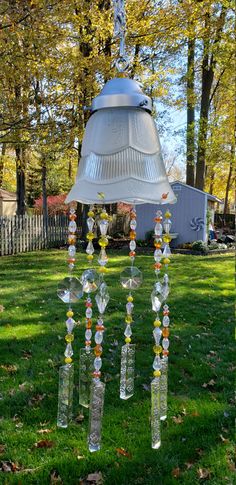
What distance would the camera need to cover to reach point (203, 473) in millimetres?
2707

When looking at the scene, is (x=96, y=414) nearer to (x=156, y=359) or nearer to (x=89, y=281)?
(x=156, y=359)

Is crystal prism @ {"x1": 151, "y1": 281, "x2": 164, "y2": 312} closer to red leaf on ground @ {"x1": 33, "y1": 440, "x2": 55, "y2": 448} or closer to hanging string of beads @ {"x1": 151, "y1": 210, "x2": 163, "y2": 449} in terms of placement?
hanging string of beads @ {"x1": 151, "y1": 210, "x2": 163, "y2": 449}

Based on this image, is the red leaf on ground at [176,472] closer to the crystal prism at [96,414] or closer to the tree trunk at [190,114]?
the crystal prism at [96,414]

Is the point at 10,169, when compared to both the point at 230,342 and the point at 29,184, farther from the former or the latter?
the point at 230,342

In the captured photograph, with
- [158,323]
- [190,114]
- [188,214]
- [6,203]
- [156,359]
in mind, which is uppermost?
[190,114]

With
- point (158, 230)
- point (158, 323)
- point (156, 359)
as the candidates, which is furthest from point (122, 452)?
point (158, 230)

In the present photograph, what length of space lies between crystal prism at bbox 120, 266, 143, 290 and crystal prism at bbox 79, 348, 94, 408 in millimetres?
444

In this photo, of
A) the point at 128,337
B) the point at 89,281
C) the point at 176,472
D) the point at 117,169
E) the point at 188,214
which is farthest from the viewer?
the point at 188,214

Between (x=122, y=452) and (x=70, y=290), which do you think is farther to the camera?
(x=122, y=452)

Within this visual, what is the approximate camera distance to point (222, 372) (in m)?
4.20

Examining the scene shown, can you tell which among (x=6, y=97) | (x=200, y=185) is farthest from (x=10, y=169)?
(x=6, y=97)

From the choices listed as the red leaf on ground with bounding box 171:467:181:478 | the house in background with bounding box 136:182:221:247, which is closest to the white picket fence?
the house in background with bounding box 136:182:221:247

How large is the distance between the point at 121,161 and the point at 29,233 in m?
12.9

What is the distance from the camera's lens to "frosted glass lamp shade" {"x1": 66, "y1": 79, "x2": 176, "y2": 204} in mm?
1727
